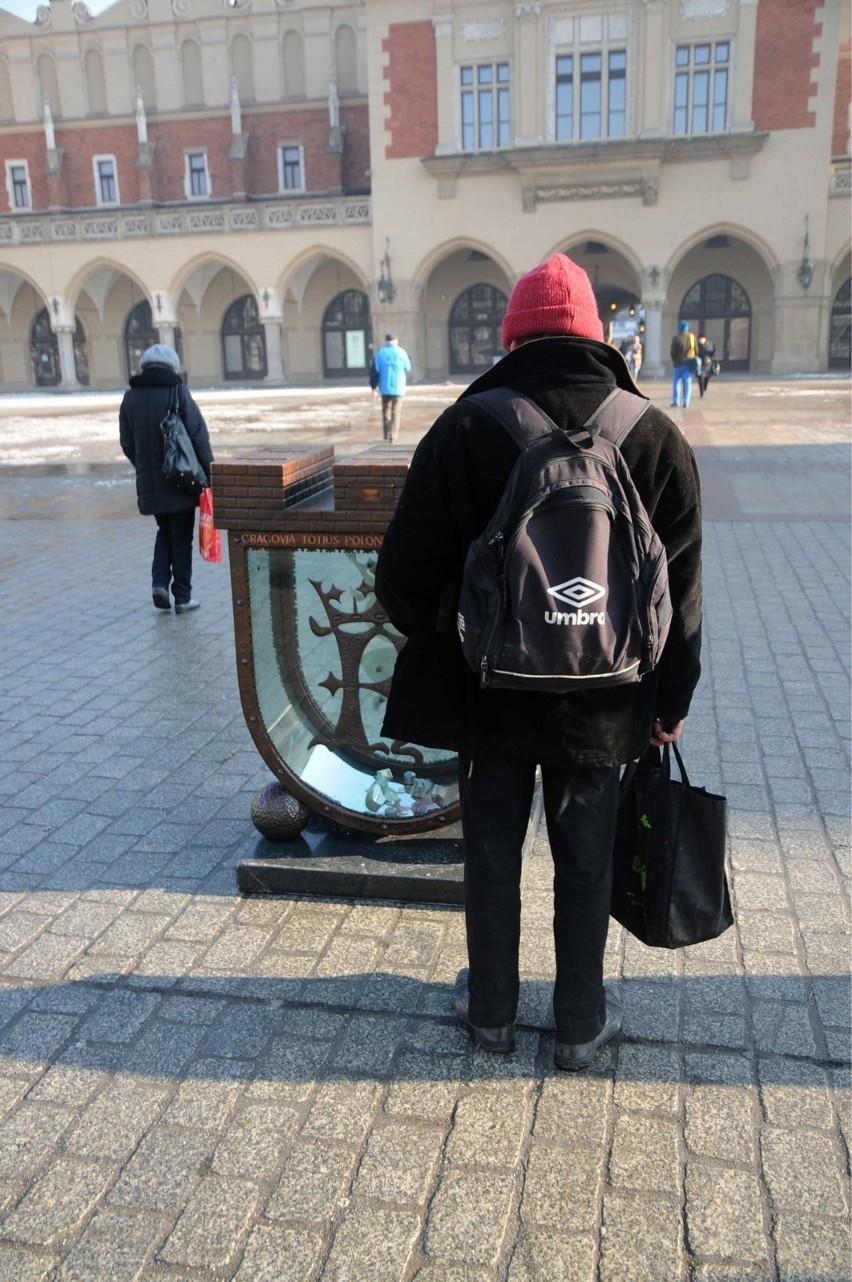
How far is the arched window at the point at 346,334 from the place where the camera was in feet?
135

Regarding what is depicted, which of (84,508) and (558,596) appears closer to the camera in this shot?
(558,596)

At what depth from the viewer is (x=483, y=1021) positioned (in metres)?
2.78

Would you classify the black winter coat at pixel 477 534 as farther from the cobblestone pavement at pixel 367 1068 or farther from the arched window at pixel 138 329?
the arched window at pixel 138 329

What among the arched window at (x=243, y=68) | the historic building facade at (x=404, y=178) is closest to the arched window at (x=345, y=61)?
the historic building facade at (x=404, y=178)

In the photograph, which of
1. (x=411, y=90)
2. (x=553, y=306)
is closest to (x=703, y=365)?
(x=411, y=90)

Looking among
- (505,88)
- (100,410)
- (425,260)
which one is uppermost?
(505,88)

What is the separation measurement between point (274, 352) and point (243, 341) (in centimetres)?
393

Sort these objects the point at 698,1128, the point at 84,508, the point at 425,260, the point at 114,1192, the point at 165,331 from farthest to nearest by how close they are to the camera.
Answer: the point at 165,331
the point at 425,260
the point at 84,508
the point at 698,1128
the point at 114,1192

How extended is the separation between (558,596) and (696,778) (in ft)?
8.54

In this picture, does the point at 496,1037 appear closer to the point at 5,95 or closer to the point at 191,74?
the point at 191,74

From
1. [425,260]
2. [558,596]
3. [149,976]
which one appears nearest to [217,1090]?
[149,976]

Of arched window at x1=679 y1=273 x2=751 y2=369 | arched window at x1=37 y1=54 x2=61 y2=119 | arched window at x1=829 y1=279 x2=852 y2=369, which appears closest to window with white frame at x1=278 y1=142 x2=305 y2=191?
arched window at x1=37 y1=54 x2=61 y2=119

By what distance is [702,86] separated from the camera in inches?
1323

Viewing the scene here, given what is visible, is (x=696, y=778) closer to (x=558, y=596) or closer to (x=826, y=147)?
(x=558, y=596)
